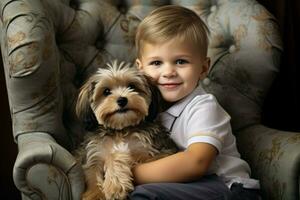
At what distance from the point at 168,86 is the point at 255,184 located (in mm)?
394

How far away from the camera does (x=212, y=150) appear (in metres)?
1.28

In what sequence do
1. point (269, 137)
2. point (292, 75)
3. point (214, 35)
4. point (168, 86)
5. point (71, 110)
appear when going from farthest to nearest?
point (292, 75) → point (214, 35) → point (71, 110) → point (269, 137) → point (168, 86)

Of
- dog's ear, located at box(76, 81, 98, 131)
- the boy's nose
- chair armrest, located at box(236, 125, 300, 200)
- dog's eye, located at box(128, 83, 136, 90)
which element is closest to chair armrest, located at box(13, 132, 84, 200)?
dog's ear, located at box(76, 81, 98, 131)

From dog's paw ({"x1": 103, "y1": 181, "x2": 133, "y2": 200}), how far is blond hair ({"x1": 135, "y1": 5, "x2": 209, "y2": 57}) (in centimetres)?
44

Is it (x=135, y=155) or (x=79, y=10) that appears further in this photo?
(x=79, y=10)

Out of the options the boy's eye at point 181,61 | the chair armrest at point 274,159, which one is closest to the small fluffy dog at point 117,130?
the boy's eye at point 181,61

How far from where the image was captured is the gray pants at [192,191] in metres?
1.22

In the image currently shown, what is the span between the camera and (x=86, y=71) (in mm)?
1708

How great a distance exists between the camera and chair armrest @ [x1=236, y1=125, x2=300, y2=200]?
1335 millimetres

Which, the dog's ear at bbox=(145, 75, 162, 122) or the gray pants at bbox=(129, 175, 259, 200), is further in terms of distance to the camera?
the dog's ear at bbox=(145, 75, 162, 122)

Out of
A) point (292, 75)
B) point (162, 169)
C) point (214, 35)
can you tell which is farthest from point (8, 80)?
point (292, 75)

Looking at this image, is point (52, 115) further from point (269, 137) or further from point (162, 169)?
point (269, 137)

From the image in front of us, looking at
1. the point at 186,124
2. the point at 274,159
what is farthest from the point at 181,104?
the point at 274,159

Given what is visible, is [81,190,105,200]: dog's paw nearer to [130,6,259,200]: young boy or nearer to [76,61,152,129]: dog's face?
[130,6,259,200]: young boy
